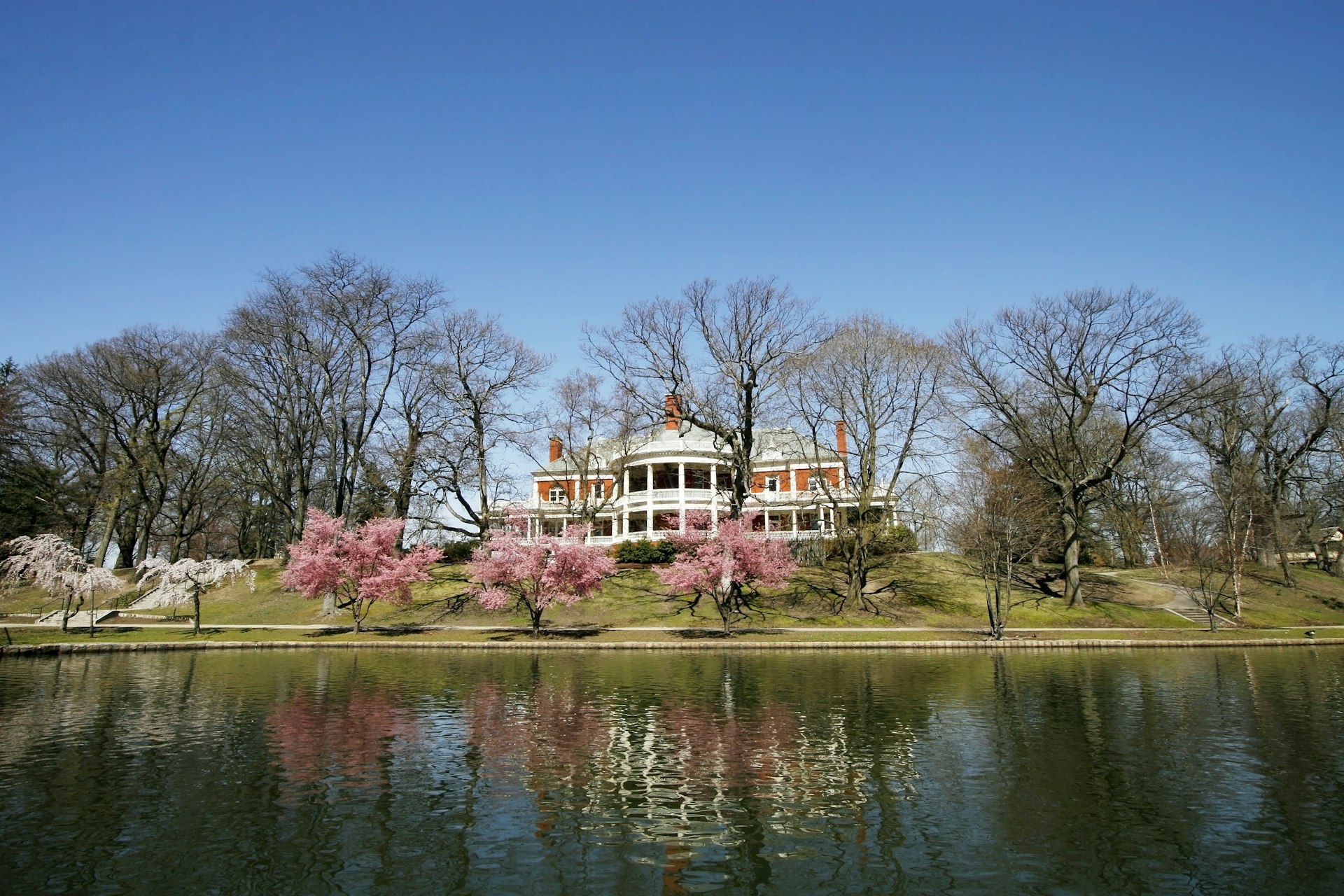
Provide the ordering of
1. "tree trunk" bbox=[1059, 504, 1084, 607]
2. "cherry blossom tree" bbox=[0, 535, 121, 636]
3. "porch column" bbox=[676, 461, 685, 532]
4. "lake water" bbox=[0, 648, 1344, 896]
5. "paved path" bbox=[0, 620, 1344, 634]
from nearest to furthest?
"lake water" bbox=[0, 648, 1344, 896] → "paved path" bbox=[0, 620, 1344, 634] → "cherry blossom tree" bbox=[0, 535, 121, 636] → "tree trunk" bbox=[1059, 504, 1084, 607] → "porch column" bbox=[676, 461, 685, 532]

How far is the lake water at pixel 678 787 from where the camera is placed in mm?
8219

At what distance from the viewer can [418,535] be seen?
151 ft

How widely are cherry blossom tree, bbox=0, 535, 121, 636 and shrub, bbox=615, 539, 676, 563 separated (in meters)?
23.7

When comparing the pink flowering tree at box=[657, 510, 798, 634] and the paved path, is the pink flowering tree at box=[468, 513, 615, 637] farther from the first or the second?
the pink flowering tree at box=[657, 510, 798, 634]

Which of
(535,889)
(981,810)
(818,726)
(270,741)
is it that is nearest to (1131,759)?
(981,810)

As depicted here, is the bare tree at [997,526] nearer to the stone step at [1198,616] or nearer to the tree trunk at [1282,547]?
the stone step at [1198,616]

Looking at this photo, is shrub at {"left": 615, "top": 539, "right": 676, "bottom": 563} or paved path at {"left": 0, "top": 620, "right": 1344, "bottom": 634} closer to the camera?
paved path at {"left": 0, "top": 620, "right": 1344, "bottom": 634}

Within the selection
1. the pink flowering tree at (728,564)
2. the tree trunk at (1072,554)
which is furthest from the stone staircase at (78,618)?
the tree trunk at (1072,554)

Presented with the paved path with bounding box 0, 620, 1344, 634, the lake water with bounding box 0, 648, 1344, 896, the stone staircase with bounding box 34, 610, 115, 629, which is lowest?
the lake water with bounding box 0, 648, 1344, 896

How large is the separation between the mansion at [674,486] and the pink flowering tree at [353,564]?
846cm

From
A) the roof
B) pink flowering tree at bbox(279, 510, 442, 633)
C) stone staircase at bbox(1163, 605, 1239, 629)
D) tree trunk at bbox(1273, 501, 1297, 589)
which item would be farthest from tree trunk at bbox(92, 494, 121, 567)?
tree trunk at bbox(1273, 501, 1297, 589)

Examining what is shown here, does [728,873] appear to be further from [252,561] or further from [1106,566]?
[1106,566]

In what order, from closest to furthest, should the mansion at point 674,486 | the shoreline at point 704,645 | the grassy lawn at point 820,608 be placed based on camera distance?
the shoreline at point 704,645 < the grassy lawn at point 820,608 < the mansion at point 674,486

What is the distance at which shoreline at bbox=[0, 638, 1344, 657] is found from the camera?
95.1 ft
